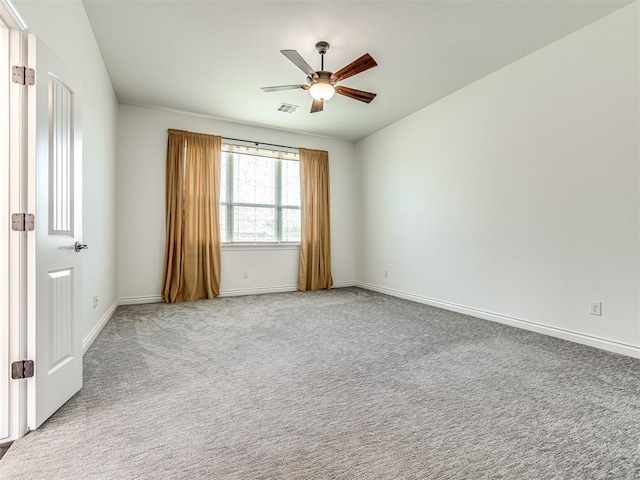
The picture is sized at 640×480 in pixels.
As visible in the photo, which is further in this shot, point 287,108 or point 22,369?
point 287,108

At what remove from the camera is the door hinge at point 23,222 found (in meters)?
1.43

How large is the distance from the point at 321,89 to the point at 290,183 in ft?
8.66

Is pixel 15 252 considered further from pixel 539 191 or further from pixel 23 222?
pixel 539 191

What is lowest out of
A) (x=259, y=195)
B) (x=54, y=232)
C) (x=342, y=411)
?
(x=342, y=411)

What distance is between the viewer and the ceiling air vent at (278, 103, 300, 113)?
14.3 feet

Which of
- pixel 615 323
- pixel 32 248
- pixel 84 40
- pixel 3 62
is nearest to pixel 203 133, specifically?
pixel 84 40

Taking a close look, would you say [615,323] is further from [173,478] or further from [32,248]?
[32,248]

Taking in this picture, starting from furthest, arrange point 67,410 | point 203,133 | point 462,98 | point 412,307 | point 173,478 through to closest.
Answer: point 203,133
point 412,307
point 462,98
point 67,410
point 173,478

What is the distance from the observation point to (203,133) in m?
4.77

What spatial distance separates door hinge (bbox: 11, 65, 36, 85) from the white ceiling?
147 centimetres

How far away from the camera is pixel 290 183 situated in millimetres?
5480

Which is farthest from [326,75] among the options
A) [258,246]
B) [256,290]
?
[256,290]

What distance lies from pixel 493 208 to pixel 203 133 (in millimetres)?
4231

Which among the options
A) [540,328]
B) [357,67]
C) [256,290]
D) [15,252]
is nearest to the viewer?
[15,252]
